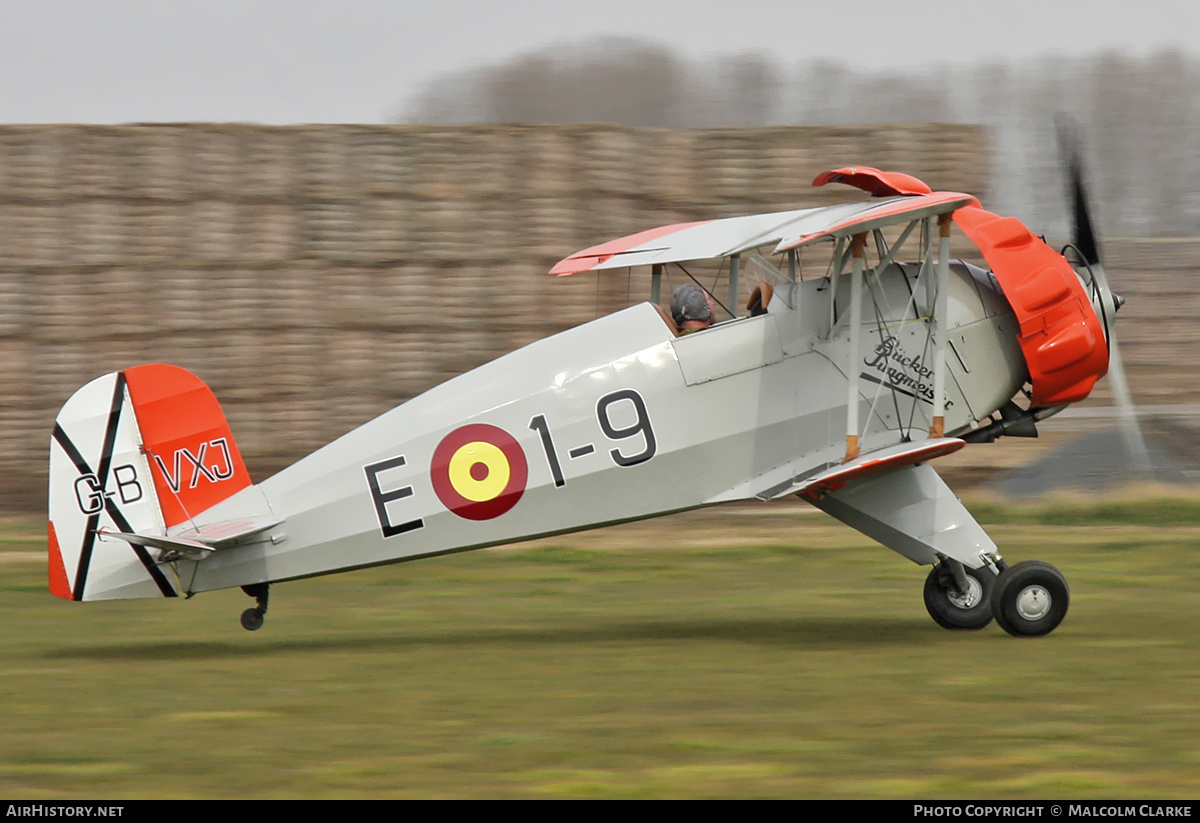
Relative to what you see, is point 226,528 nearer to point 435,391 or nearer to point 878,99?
point 435,391

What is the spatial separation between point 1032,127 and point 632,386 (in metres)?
14.2

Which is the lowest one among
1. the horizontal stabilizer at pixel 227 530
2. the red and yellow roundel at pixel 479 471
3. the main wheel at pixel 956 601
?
the main wheel at pixel 956 601

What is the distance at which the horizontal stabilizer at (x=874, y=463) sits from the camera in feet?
26.2

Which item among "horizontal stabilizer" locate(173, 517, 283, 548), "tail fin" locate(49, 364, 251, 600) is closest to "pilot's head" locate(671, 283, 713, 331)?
"horizontal stabilizer" locate(173, 517, 283, 548)

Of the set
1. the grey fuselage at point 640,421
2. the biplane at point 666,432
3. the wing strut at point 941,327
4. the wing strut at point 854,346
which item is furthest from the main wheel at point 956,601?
the wing strut at point 854,346

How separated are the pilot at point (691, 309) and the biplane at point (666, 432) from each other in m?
0.08

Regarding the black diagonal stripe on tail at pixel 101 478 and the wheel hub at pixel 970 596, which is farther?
the wheel hub at pixel 970 596

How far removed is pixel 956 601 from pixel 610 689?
→ 2931 millimetres

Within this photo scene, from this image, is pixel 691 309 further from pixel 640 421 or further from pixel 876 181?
pixel 876 181

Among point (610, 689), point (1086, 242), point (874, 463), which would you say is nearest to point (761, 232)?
point (874, 463)

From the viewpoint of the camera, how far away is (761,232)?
8641 mm

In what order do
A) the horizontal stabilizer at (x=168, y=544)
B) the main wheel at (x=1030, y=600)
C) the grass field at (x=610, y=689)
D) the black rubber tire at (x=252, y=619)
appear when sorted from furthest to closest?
the black rubber tire at (x=252, y=619) < the main wheel at (x=1030, y=600) < the horizontal stabilizer at (x=168, y=544) < the grass field at (x=610, y=689)

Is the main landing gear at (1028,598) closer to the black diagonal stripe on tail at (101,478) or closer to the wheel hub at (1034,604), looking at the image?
the wheel hub at (1034,604)

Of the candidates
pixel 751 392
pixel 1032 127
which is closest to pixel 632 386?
pixel 751 392
